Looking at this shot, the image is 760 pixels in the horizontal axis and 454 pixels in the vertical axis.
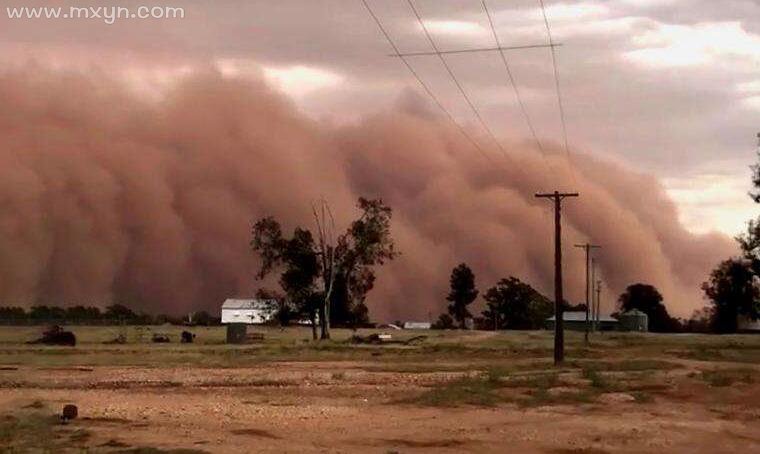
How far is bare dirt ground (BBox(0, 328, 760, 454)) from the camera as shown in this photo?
79.9 feet

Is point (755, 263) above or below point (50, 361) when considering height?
above

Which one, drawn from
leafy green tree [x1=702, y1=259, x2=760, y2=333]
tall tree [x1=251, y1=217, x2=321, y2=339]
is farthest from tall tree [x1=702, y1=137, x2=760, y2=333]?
tall tree [x1=251, y1=217, x2=321, y2=339]

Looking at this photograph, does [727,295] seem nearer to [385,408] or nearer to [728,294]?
[728,294]

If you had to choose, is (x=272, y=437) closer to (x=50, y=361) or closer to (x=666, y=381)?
(x=666, y=381)

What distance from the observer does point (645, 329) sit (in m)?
177

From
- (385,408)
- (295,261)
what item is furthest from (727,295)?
(385,408)

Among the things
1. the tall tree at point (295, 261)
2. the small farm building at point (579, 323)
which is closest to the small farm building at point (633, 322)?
the small farm building at point (579, 323)

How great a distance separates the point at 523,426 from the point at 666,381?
17.2 meters

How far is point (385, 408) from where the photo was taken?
33.1 metres

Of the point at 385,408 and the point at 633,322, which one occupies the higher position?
the point at 633,322

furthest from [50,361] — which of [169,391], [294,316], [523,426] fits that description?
[294,316]

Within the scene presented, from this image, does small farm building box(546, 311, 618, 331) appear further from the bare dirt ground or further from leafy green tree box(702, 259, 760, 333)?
the bare dirt ground

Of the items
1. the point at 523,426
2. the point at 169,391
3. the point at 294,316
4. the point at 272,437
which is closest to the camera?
the point at 272,437

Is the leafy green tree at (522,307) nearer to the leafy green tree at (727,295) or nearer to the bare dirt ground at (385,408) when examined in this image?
the leafy green tree at (727,295)
